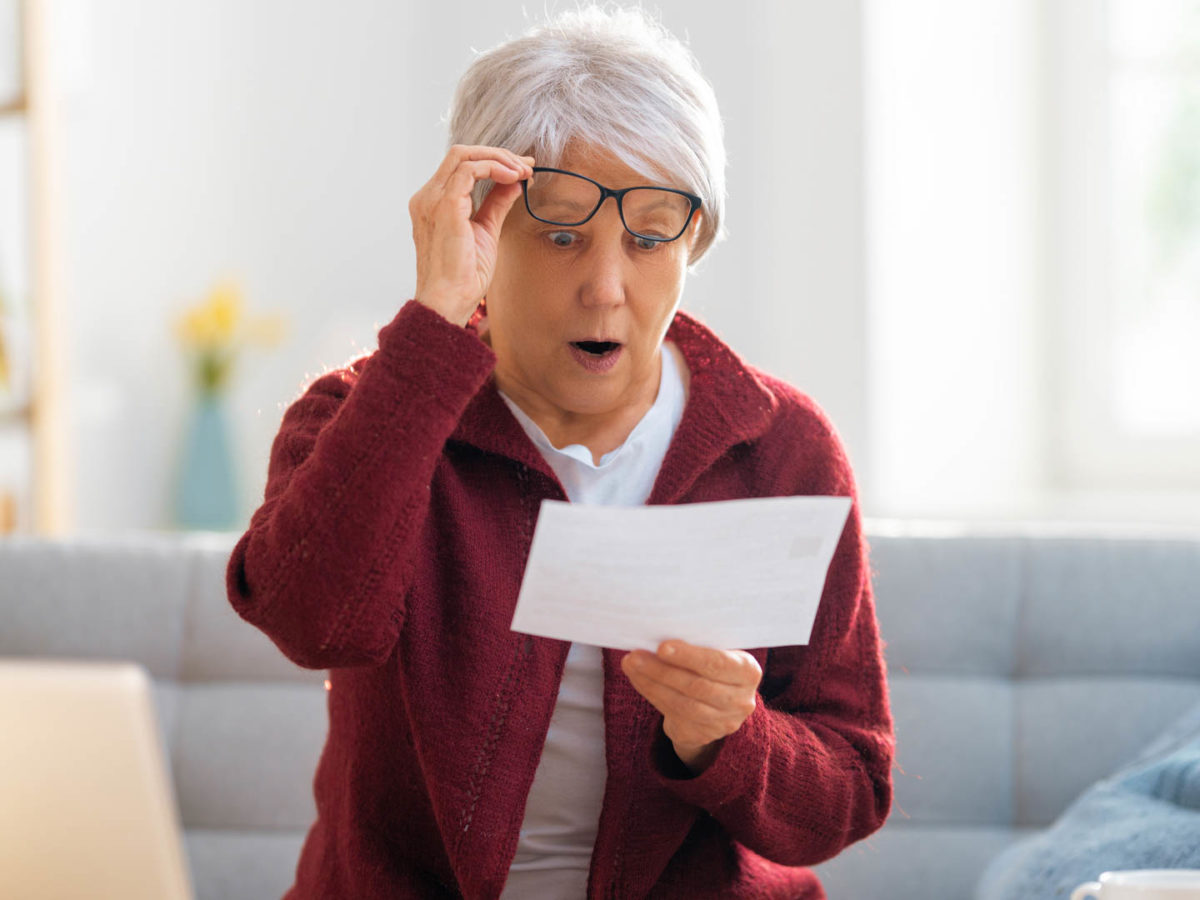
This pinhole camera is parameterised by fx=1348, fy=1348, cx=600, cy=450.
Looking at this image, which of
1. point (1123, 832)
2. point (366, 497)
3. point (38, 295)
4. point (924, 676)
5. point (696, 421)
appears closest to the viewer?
point (366, 497)

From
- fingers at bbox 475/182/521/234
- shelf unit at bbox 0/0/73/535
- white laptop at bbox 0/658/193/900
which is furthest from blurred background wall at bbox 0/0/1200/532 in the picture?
white laptop at bbox 0/658/193/900

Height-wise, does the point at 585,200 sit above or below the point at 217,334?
above

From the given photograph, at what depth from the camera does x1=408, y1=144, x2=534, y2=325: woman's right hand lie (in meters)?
1.12

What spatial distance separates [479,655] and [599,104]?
1.65 ft

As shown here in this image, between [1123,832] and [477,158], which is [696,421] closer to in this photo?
[477,158]

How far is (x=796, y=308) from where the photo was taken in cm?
279

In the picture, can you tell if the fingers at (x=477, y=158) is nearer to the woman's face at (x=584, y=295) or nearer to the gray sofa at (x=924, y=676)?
the woman's face at (x=584, y=295)

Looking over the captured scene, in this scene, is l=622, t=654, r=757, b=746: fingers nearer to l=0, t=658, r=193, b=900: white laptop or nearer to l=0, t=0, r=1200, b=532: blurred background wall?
l=0, t=658, r=193, b=900: white laptop

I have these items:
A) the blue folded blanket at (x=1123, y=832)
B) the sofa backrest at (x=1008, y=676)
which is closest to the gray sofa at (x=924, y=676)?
the sofa backrest at (x=1008, y=676)

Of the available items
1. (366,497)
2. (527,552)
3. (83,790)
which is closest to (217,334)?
(527,552)

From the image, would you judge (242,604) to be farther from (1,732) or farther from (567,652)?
(1,732)

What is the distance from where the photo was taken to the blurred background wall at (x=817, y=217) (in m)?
2.78

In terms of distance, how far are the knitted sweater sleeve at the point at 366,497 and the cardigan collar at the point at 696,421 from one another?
0.40 ft

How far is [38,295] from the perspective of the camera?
2.74 meters
